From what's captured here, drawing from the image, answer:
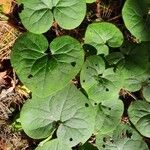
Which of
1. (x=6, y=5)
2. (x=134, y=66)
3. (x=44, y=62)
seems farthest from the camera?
(x=6, y=5)

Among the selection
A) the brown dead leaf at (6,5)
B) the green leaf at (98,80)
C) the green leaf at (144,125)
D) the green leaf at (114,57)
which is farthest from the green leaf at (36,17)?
the green leaf at (144,125)

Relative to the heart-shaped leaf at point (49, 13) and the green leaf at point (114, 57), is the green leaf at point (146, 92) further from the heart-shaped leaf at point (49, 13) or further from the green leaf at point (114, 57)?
the heart-shaped leaf at point (49, 13)

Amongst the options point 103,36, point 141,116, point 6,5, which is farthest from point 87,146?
point 6,5

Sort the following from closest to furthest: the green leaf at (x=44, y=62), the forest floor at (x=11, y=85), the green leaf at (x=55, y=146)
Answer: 1. the green leaf at (x=44, y=62)
2. the green leaf at (x=55, y=146)
3. the forest floor at (x=11, y=85)

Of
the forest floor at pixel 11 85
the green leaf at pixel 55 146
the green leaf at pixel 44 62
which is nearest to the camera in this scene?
the green leaf at pixel 44 62

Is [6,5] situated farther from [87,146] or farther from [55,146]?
[87,146]

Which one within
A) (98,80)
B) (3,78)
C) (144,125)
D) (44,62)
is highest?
(44,62)

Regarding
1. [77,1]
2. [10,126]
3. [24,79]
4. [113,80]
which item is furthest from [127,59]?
[10,126]

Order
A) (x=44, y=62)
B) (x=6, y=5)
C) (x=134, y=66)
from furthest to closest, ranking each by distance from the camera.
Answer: (x=6, y=5) → (x=134, y=66) → (x=44, y=62)
